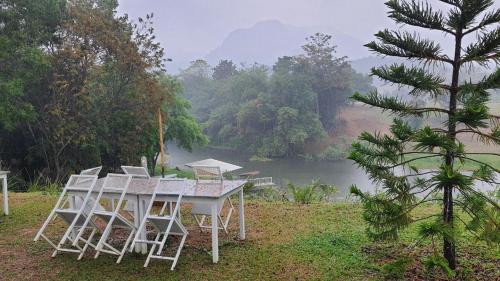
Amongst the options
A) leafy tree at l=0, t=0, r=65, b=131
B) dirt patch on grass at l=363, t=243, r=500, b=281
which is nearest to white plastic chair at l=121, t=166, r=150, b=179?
dirt patch on grass at l=363, t=243, r=500, b=281

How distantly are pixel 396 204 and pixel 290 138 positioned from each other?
32.7 metres

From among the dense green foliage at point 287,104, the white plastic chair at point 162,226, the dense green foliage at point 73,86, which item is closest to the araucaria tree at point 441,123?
the white plastic chair at point 162,226

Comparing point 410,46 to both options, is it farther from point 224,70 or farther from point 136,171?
point 224,70

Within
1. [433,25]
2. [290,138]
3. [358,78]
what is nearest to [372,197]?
[433,25]

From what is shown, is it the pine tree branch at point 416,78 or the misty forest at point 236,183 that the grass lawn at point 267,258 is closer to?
the misty forest at point 236,183

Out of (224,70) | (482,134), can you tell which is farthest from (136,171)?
(224,70)

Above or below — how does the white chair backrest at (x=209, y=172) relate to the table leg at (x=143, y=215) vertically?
above

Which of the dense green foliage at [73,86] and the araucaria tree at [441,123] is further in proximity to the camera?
the dense green foliage at [73,86]

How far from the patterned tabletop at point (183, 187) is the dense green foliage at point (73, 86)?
7933 millimetres

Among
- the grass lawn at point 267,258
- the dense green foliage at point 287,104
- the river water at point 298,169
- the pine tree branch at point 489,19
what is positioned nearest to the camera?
the pine tree branch at point 489,19

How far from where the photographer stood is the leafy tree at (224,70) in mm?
60125

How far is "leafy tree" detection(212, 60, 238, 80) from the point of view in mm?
60125

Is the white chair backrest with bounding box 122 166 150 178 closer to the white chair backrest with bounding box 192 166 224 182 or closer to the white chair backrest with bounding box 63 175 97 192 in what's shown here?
the white chair backrest with bounding box 63 175 97 192

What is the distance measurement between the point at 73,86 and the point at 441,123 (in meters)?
13.2
